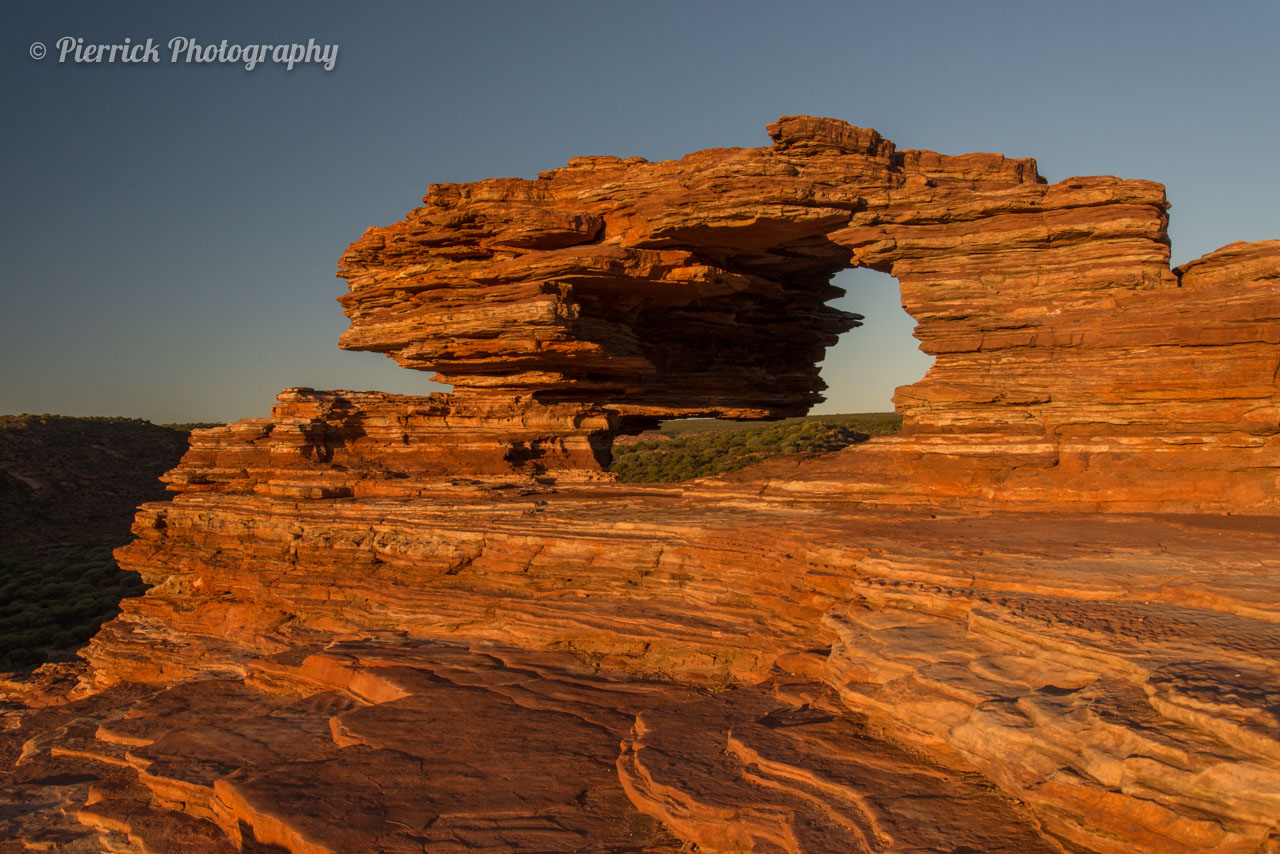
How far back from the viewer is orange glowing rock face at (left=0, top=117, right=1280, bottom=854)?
22.7 ft

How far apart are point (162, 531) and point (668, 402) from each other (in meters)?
13.4

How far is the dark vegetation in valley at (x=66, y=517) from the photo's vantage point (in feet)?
108

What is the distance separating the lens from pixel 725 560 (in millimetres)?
12617

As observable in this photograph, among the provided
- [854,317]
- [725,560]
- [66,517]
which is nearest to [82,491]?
[66,517]

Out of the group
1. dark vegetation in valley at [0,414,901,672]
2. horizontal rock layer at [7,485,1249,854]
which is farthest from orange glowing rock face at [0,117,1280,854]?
dark vegetation in valley at [0,414,901,672]

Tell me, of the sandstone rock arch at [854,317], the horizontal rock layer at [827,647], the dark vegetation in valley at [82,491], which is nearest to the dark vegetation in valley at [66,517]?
the dark vegetation in valley at [82,491]

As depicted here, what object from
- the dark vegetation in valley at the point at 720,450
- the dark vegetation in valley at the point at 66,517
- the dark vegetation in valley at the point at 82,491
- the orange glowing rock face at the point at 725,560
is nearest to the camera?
Result: the orange glowing rock face at the point at 725,560

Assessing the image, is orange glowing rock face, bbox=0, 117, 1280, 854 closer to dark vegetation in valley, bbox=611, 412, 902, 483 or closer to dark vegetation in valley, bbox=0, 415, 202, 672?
dark vegetation in valley, bbox=0, 415, 202, 672

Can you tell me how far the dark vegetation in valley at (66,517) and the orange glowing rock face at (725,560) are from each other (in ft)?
49.2

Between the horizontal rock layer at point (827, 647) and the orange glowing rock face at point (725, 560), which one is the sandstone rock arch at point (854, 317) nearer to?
the orange glowing rock face at point (725, 560)

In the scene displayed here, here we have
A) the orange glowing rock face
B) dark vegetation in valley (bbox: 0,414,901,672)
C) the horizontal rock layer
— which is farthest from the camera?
dark vegetation in valley (bbox: 0,414,901,672)

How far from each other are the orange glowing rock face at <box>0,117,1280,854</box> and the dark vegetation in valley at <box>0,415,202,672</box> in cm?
1499

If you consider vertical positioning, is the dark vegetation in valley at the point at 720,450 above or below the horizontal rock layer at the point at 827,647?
above

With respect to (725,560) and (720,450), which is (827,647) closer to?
(725,560)
